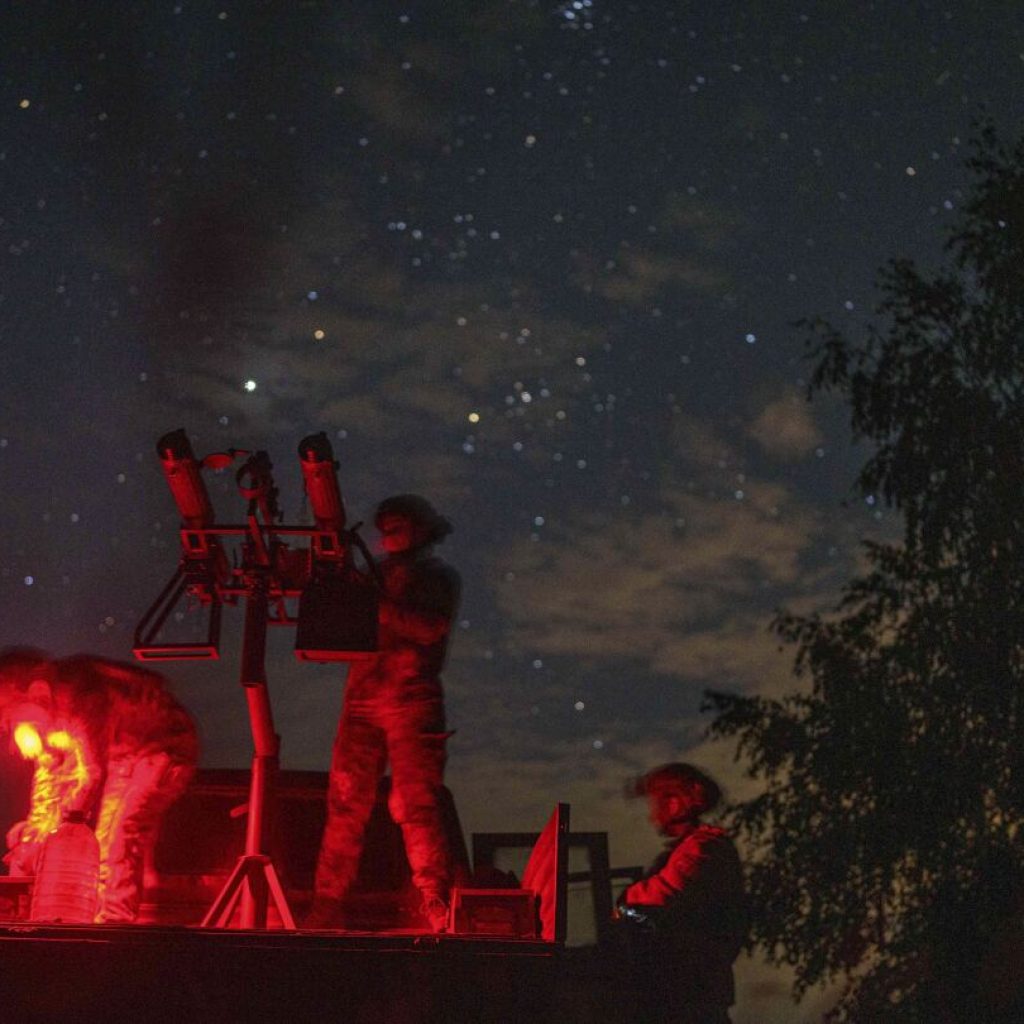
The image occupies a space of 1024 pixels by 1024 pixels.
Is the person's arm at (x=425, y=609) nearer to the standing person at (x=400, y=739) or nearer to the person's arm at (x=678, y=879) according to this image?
the standing person at (x=400, y=739)

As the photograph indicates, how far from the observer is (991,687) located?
44.8 feet

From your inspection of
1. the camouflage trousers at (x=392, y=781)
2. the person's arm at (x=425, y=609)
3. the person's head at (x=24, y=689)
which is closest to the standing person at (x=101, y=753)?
the person's head at (x=24, y=689)

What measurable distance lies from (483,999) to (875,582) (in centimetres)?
1169

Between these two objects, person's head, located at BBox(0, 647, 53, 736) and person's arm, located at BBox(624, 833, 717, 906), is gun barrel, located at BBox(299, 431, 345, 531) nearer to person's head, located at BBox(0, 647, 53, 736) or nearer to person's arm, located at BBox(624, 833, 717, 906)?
person's head, located at BBox(0, 647, 53, 736)

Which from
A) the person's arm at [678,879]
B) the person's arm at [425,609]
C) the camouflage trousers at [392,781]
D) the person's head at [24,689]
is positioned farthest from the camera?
the person's arm at [425,609]

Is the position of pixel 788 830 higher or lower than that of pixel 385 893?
higher

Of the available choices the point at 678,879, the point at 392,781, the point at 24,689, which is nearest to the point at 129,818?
the point at 24,689

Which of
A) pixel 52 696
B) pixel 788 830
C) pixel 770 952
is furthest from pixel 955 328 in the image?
pixel 52 696

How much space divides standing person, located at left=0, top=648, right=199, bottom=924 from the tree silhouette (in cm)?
1035

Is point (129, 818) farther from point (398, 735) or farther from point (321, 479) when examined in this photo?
point (321, 479)

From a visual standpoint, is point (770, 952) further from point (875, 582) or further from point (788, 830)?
point (875, 582)

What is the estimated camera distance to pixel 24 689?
15.4ft

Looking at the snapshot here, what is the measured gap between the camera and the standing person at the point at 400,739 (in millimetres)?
5059

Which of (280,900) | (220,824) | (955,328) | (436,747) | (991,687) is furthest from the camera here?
(955,328)
